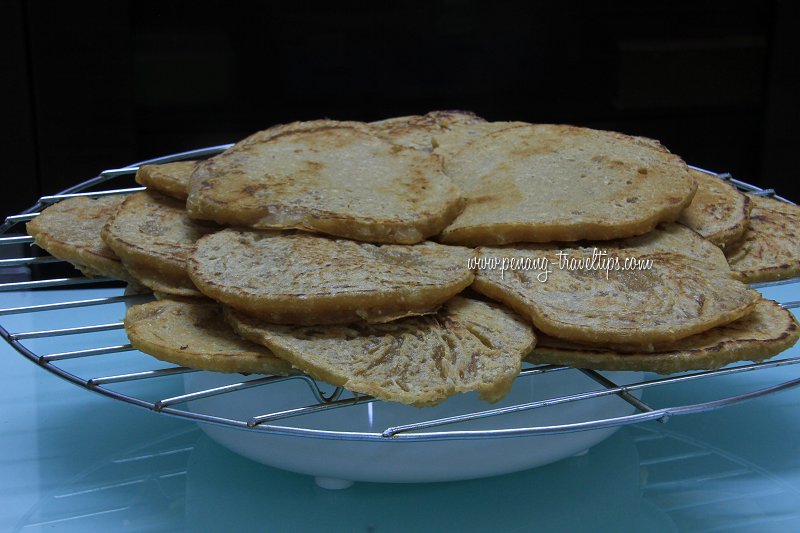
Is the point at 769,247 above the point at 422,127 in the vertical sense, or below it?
below

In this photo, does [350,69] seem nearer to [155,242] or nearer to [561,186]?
[561,186]

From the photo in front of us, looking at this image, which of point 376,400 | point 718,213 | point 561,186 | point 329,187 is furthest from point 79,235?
point 718,213

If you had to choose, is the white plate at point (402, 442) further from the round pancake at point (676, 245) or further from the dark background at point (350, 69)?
the dark background at point (350, 69)

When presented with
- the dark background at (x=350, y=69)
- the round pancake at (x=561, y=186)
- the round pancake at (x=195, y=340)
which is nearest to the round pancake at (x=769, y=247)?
the round pancake at (x=561, y=186)

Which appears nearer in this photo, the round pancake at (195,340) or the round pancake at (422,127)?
the round pancake at (195,340)

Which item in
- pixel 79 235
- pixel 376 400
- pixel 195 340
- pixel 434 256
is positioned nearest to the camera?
pixel 376 400

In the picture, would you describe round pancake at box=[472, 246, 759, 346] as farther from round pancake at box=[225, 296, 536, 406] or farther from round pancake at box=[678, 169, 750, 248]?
round pancake at box=[678, 169, 750, 248]

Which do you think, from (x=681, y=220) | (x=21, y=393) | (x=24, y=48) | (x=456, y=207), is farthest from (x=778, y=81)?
(x=21, y=393)
